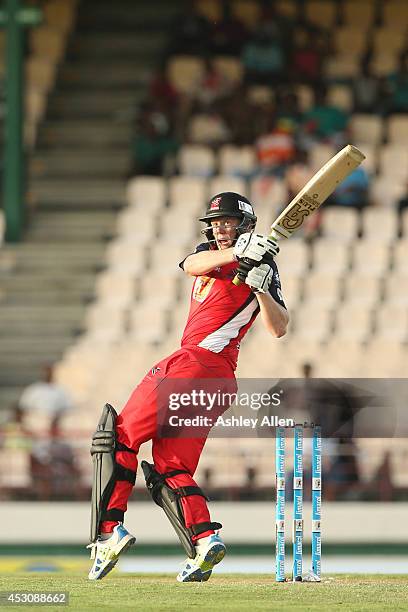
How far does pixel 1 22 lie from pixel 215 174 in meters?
2.65

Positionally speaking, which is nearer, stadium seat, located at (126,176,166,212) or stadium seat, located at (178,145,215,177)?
stadium seat, located at (126,176,166,212)

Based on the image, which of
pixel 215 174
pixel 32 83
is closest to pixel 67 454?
pixel 215 174

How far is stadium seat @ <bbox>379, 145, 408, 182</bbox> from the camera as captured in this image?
1688 cm

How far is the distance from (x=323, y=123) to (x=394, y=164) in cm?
91

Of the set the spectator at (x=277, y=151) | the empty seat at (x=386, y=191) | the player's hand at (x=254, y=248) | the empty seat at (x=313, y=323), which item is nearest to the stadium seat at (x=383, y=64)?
the spectator at (x=277, y=151)

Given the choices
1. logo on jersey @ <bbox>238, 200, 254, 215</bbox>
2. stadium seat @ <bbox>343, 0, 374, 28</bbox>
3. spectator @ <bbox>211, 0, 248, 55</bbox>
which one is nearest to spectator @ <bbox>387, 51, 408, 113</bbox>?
stadium seat @ <bbox>343, 0, 374, 28</bbox>

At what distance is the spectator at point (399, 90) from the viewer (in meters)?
17.7

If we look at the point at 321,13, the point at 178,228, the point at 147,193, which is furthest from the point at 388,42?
the point at 178,228

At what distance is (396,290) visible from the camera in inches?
591

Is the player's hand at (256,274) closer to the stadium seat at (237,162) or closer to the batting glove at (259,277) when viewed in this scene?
the batting glove at (259,277)

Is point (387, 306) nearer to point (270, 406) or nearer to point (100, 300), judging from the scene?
point (100, 300)

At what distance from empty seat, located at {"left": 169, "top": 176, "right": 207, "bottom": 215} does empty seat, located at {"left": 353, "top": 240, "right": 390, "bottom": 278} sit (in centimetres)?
184

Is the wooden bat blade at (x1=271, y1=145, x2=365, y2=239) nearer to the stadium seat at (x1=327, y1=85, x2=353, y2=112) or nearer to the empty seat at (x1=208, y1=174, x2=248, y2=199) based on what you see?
the empty seat at (x1=208, y1=174, x2=248, y2=199)

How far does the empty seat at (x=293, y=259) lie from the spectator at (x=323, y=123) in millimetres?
1598
